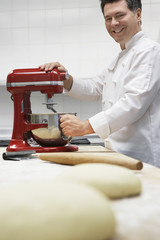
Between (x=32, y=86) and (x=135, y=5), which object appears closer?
(x=32, y=86)

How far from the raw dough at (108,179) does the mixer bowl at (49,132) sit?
2.35ft

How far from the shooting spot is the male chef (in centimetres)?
136

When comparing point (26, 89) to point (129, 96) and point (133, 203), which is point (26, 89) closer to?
point (129, 96)

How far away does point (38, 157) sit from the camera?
1110 mm

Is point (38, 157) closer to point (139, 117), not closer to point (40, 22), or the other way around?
point (139, 117)

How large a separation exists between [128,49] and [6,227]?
4.62 ft

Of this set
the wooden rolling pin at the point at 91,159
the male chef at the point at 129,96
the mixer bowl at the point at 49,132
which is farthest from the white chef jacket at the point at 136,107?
the wooden rolling pin at the point at 91,159

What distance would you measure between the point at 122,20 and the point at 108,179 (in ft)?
4.12

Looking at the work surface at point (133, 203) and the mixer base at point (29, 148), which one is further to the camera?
the mixer base at point (29, 148)

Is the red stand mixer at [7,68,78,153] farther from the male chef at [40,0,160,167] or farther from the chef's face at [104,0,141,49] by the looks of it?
the chef's face at [104,0,141,49]

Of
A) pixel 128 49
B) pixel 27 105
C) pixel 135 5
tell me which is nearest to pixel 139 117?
pixel 128 49

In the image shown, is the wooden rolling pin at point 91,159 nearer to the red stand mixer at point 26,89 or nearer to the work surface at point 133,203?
the work surface at point 133,203

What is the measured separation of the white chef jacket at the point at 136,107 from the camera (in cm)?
136

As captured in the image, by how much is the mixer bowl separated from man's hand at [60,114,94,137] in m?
0.02
